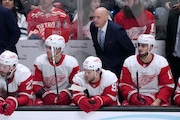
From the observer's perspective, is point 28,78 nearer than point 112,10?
Yes

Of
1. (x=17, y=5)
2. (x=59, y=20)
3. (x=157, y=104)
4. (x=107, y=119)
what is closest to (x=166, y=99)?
(x=157, y=104)

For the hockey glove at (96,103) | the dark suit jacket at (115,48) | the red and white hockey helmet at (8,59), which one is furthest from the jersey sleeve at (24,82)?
the dark suit jacket at (115,48)

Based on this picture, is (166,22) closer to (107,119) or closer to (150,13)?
(150,13)

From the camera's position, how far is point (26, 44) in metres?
6.65

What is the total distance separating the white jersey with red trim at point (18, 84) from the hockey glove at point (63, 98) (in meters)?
0.26

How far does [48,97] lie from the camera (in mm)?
5605

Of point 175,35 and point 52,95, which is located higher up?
point 175,35

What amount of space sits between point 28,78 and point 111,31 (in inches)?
43.7

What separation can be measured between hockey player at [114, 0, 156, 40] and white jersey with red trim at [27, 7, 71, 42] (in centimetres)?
58

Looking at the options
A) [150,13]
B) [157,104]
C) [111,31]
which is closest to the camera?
[157,104]

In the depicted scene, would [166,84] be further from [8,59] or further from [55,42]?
[8,59]

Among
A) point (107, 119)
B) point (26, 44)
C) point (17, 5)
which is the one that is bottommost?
point (107, 119)

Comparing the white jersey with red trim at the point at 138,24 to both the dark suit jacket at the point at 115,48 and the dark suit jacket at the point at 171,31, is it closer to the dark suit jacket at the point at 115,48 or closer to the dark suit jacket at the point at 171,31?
the dark suit jacket at the point at 171,31

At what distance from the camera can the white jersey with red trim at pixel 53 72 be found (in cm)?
571
